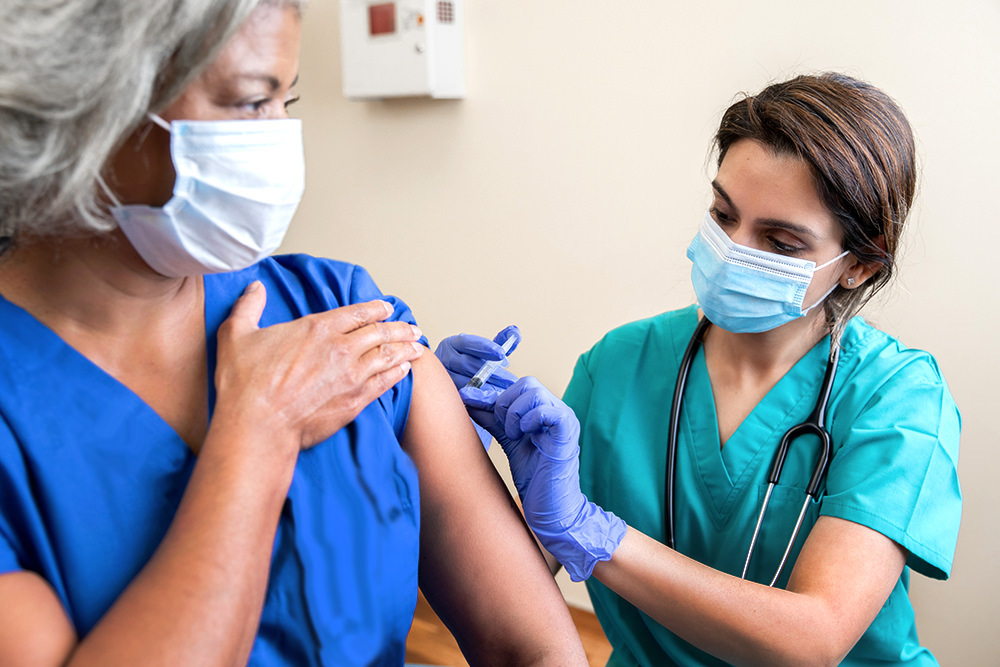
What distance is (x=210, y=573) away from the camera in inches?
28.1

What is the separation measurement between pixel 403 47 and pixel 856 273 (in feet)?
4.88

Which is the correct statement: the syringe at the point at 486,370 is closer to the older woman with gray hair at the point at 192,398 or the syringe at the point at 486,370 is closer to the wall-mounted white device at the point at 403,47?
the older woman with gray hair at the point at 192,398

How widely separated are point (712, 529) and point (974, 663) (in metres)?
1.01

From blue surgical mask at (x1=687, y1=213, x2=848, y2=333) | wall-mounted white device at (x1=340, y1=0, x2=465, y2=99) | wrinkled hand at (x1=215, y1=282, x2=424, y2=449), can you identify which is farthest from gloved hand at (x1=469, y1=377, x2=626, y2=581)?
wall-mounted white device at (x1=340, y1=0, x2=465, y2=99)

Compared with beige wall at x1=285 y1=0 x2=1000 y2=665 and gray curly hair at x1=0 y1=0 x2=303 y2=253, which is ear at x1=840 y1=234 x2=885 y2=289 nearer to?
beige wall at x1=285 y1=0 x2=1000 y2=665

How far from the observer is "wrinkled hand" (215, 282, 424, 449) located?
0.84m

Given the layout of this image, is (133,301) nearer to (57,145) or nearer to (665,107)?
(57,145)

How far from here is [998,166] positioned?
64.7 inches

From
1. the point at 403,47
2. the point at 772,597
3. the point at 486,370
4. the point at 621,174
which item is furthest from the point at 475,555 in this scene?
the point at 403,47

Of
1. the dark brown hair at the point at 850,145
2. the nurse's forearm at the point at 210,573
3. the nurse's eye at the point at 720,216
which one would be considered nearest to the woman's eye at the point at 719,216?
the nurse's eye at the point at 720,216

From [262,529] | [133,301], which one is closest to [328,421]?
[262,529]

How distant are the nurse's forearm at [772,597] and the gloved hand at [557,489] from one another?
39 millimetres

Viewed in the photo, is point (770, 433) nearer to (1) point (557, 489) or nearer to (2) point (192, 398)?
(1) point (557, 489)

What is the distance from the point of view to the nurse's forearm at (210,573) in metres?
0.68
